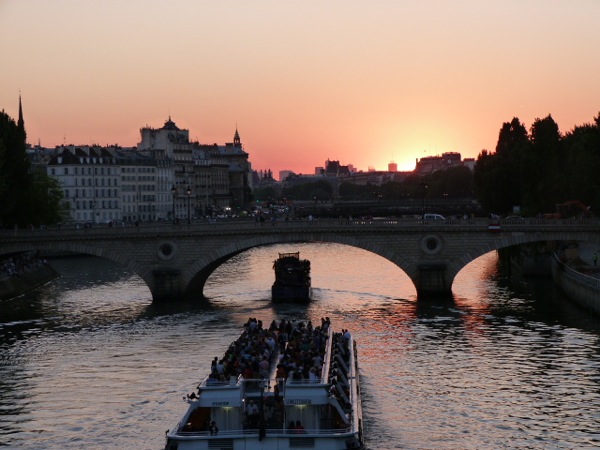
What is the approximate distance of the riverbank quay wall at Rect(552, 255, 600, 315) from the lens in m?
69.6

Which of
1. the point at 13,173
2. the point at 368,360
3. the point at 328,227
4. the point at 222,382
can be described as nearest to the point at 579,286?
the point at 328,227

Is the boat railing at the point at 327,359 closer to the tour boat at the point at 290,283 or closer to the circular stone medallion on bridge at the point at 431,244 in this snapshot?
the tour boat at the point at 290,283

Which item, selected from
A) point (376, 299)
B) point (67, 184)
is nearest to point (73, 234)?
point (376, 299)

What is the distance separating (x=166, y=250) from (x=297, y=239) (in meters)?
9.47

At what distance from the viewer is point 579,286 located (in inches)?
2948

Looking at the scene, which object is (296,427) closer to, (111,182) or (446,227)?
(446,227)

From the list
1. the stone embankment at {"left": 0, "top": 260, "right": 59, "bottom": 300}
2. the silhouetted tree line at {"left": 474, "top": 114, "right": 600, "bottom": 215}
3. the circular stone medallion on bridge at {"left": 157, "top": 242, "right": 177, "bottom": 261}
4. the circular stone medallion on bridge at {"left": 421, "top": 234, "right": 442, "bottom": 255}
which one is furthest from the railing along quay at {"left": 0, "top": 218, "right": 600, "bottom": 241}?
the silhouetted tree line at {"left": 474, "top": 114, "right": 600, "bottom": 215}

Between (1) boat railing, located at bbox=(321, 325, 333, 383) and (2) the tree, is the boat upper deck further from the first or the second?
(2) the tree

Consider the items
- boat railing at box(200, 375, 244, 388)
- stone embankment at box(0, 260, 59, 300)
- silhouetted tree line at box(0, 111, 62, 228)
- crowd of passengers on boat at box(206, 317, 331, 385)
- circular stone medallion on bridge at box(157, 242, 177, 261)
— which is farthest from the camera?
silhouetted tree line at box(0, 111, 62, 228)

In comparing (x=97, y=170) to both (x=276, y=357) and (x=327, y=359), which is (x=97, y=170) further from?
(x=327, y=359)

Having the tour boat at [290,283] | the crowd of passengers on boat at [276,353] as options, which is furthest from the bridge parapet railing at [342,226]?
the crowd of passengers on boat at [276,353]

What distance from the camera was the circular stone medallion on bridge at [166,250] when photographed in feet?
267

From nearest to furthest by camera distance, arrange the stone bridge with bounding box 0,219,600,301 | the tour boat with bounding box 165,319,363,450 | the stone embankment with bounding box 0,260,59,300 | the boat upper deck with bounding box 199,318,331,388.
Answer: the tour boat with bounding box 165,319,363,450
the boat upper deck with bounding box 199,318,331,388
the stone bridge with bounding box 0,219,600,301
the stone embankment with bounding box 0,260,59,300

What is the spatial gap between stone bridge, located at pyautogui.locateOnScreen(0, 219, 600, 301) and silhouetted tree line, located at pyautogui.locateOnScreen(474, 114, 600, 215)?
22885mm
